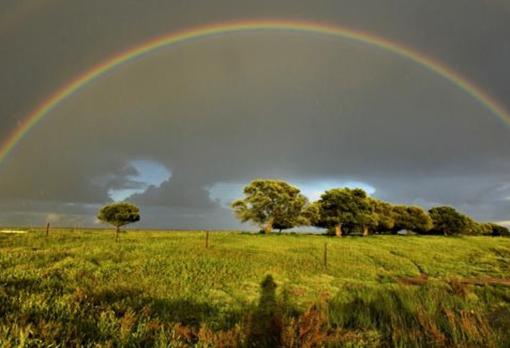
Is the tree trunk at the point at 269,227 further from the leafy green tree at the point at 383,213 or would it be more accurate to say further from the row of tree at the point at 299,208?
the leafy green tree at the point at 383,213

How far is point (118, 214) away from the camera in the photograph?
266 feet

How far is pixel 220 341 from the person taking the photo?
17.6 ft

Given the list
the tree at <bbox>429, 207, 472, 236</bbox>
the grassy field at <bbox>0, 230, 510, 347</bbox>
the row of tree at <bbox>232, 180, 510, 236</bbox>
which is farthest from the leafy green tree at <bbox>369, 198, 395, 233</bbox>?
the grassy field at <bbox>0, 230, 510, 347</bbox>

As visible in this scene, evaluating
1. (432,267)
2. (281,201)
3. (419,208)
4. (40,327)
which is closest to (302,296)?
(40,327)

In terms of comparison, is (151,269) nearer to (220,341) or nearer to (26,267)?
(26,267)

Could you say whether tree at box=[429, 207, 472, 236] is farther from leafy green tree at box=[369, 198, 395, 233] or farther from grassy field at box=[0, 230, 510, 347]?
grassy field at box=[0, 230, 510, 347]

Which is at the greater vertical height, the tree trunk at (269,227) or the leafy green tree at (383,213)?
the leafy green tree at (383,213)

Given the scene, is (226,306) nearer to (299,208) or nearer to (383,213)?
(299,208)

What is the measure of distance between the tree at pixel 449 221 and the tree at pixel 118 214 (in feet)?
276

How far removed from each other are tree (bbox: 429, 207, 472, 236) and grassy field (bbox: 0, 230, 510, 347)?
91.0 m

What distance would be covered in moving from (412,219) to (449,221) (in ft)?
57.8

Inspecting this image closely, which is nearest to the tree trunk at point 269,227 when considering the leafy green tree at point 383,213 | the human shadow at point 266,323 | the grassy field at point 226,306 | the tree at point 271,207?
the tree at point 271,207

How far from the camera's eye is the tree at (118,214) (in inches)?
3231

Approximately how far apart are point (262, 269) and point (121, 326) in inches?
466
